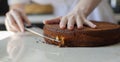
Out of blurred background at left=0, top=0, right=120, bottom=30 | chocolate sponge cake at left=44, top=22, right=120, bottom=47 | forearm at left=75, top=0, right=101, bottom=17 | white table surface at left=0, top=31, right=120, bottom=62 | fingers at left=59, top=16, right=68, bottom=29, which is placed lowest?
blurred background at left=0, top=0, right=120, bottom=30

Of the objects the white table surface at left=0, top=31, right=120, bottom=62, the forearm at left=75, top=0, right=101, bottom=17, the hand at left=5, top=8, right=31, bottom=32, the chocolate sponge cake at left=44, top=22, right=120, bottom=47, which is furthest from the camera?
the hand at left=5, top=8, right=31, bottom=32

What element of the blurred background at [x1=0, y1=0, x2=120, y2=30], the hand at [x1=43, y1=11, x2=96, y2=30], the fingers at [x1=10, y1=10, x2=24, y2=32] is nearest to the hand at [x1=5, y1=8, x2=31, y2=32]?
the fingers at [x1=10, y1=10, x2=24, y2=32]

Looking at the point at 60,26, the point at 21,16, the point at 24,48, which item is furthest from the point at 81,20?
the point at 21,16

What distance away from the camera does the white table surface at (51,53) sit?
458mm

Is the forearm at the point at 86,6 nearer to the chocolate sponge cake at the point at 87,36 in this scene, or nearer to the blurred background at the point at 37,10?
the chocolate sponge cake at the point at 87,36

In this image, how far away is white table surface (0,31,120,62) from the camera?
→ 46cm

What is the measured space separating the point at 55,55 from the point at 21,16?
0.38 m

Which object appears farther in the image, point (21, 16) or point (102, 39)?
point (21, 16)

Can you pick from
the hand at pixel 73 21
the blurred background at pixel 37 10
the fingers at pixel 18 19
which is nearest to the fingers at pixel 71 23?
the hand at pixel 73 21

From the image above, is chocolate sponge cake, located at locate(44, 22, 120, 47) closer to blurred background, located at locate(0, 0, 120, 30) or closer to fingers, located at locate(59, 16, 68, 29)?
fingers, located at locate(59, 16, 68, 29)

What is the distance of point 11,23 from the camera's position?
0.83 meters

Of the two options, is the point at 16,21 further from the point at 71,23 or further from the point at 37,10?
the point at 37,10

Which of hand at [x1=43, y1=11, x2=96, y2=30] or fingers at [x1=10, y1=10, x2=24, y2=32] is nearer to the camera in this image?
hand at [x1=43, y1=11, x2=96, y2=30]

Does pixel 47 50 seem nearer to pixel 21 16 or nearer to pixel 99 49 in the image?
pixel 99 49
